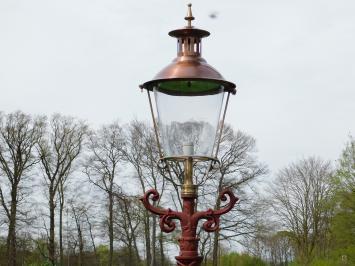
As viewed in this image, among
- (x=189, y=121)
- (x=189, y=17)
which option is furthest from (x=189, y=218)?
(x=189, y=17)

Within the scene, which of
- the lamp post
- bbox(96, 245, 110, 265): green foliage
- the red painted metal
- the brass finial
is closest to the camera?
the red painted metal

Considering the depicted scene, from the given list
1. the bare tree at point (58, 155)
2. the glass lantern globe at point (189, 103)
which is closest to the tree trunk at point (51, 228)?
the bare tree at point (58, 155)

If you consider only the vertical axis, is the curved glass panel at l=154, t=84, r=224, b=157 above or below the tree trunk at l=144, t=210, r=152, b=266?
above

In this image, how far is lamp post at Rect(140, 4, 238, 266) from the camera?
182 inches

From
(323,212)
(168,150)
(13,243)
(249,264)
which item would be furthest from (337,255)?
(168,150)

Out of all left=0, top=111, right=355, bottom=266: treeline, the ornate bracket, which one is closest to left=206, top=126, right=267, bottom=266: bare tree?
left=0, top=111, right=355, bottom=266: treeline

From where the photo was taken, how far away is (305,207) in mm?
42781

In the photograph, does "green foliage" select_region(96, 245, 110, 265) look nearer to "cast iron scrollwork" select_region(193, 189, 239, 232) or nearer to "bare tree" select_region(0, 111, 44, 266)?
"bare tree" select_region(0, 111, 44, 266)

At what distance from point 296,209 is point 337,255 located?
11.8 meters

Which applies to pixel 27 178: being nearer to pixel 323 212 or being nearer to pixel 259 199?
pixel 259 199

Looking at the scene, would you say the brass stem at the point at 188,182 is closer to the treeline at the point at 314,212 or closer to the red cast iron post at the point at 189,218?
the red cast iron post at the point at 189,218

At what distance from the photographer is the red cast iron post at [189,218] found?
452cm

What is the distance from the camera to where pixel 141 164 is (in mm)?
38594

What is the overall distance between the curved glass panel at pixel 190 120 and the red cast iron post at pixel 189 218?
141mm
